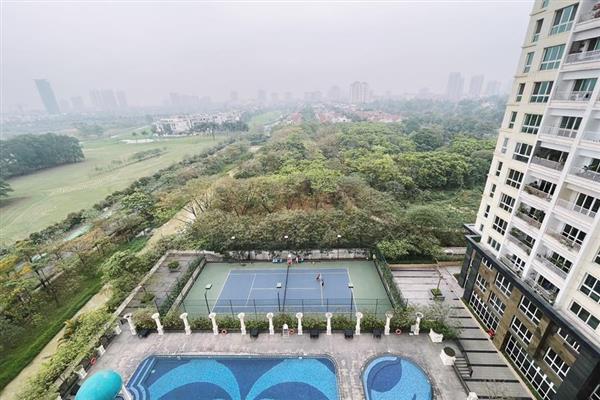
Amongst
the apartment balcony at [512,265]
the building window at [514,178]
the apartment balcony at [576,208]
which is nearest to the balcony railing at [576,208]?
the apartment balcony at [576,208]

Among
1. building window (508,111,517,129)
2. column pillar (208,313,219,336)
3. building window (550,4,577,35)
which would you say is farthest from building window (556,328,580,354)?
column pillar (208,313,219,336)

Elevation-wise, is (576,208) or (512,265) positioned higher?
(576,208)

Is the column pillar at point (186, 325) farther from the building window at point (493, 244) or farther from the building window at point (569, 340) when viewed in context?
the building window at point (493, 244)

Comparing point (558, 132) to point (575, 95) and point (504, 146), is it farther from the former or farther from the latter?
point (504, 146)

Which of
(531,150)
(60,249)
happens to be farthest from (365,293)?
(60,249)

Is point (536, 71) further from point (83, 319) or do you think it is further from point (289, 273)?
point (83, 319)

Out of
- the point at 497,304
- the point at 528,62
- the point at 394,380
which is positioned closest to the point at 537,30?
the point at 528,62

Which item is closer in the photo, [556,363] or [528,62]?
[556,363]
